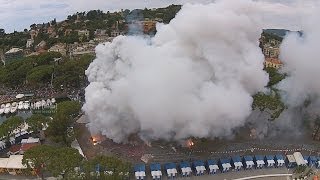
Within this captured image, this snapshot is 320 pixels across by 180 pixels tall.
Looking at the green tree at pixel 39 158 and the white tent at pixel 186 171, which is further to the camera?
the white tent at pixel 186 171

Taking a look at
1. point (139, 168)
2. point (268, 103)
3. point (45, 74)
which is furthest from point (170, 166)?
point (45, 74)

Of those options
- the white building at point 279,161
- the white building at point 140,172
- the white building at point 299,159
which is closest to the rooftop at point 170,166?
the white building at point 140,172

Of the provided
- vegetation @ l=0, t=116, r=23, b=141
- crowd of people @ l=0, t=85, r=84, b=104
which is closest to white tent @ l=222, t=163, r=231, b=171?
vegetation @ l=0, t=116, r=23, b=141

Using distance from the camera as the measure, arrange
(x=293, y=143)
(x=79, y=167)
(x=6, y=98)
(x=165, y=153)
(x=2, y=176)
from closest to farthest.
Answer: (x=79, y=167), (x=2, y=176), (x=165, y=153), (x=293, y=143), (x=6, y=98)

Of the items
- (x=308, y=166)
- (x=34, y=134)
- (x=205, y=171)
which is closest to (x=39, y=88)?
(x=34, y=134)

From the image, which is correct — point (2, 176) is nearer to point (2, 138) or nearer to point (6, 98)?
point (2, 138)

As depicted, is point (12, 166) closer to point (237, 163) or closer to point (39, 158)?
point (39, 158)

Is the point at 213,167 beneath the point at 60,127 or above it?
beneath

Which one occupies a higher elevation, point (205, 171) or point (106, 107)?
point (106, 107)

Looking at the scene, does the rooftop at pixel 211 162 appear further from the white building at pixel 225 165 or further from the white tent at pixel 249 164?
the white tent at pixel 249 164
